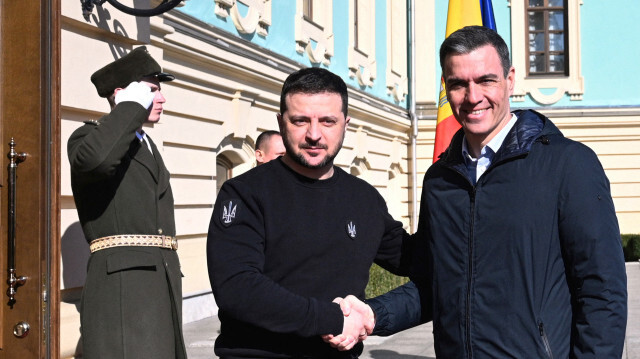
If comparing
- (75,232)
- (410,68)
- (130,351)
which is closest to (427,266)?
(130,351)

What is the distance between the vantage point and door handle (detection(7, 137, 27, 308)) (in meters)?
3.81

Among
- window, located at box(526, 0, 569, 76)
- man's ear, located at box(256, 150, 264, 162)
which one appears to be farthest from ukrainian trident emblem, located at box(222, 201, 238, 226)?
window, located at box(526, 0, 569, 76)

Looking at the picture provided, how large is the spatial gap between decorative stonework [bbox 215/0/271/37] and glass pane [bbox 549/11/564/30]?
1235cm

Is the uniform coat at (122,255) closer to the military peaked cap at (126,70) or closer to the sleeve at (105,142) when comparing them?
the sleeve at (105,142)

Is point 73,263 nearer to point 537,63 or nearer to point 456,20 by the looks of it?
point 456,20

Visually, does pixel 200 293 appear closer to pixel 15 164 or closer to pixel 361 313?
pixel 15 164

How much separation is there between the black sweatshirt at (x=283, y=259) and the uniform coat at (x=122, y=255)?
1205 millimetres

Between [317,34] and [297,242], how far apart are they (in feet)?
38.1

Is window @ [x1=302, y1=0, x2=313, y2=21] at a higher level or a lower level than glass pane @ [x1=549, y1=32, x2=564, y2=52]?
lower

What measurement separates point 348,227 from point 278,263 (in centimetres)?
26

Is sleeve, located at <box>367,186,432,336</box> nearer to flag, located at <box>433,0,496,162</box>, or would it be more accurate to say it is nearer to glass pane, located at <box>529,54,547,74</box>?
flag, located at <box>433,0,496,162</box>

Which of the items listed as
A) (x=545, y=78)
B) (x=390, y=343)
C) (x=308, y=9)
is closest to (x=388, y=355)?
(x=390, y=343)

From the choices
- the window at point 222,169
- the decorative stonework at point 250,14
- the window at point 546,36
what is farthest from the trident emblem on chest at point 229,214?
the window at point 546,36

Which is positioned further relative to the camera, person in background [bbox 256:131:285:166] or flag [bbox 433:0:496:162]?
flag [bbox 433:0:496:162]
